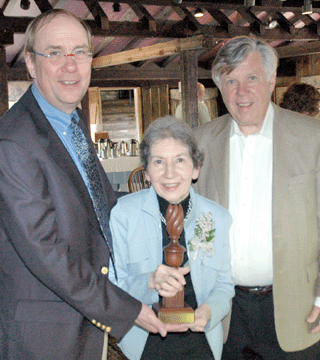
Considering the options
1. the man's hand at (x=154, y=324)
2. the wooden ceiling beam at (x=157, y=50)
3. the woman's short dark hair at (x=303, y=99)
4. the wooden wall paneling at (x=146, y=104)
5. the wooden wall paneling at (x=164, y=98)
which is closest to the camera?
the man's hand at (x=154, y=324)

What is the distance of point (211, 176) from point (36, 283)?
36.9 inches

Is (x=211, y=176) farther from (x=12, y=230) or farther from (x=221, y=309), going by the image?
(x=12, y=230)

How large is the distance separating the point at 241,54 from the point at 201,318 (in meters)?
1.14

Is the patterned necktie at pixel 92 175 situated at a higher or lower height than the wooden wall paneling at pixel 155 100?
lower

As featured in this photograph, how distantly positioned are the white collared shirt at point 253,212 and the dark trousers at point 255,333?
0.09 m

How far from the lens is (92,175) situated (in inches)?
66.7

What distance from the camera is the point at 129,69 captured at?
1253 centimetres

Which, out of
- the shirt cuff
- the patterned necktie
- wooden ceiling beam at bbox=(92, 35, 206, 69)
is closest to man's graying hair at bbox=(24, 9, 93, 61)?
the patterned necktie

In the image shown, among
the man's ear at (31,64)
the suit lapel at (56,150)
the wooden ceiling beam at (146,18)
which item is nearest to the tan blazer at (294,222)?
the suit lapel at (56,150)

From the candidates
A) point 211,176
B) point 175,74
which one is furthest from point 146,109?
point 211,176

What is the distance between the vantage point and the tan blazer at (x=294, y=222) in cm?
184

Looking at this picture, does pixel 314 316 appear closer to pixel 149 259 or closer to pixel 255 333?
pixel 255 333

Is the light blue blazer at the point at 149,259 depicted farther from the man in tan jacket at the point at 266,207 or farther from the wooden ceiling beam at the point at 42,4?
the wooden ceiling beam at the point at 42,4

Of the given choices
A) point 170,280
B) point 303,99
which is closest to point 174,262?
point 170,280
